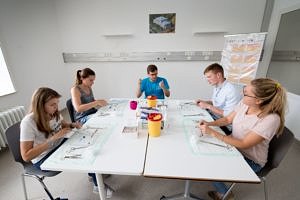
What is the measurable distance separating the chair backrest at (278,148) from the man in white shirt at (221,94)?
56cm

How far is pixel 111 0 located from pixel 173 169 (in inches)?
131

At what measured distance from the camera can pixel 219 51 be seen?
3.20m

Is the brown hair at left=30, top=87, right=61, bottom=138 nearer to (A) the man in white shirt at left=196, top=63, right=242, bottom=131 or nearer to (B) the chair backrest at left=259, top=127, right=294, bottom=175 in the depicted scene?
(A) the man in white shirt at left=196, top=63, right=242, bottom=131

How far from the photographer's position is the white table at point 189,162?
2.79 feet

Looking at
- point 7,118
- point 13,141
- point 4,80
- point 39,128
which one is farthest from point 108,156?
point 4,80

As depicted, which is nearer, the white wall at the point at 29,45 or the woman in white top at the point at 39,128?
the woman in white top at the point at 39,128

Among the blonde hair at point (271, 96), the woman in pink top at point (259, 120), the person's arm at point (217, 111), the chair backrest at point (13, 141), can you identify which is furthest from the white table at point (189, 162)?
the chair backrest at point (13, 141)

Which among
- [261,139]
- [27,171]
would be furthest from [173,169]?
[27,171]

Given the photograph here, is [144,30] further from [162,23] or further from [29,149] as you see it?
[29,149]

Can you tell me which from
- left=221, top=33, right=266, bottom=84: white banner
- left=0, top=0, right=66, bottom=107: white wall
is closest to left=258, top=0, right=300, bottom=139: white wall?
left=221, top=33, right=266, bottom=84: white banner

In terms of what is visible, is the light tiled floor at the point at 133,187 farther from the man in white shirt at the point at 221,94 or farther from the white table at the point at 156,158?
the man in white shirt at the point at 221,94

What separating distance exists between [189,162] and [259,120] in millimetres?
585

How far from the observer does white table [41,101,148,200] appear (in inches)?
35.4

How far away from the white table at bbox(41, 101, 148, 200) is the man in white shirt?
3.11 feet
